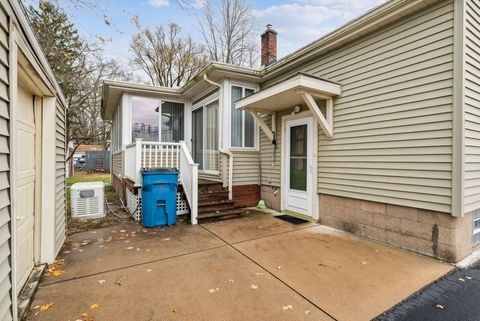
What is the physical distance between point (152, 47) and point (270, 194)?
1528 cm

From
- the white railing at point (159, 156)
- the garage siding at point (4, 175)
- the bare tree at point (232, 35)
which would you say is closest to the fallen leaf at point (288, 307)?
the garage siding at point (4, 175)

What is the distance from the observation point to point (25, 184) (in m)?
2.66

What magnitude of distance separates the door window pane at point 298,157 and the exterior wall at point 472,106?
2.69 metres

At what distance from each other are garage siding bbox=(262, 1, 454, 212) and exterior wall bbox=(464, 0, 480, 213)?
24 centimetres

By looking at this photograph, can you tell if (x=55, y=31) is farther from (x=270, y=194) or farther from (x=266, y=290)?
(x=266, y=290)

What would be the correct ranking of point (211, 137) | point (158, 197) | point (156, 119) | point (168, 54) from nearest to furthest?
point (158, 197), point (211, 137), point (156, 119), point (168, 54)

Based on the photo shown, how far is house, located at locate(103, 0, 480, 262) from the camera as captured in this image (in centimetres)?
320

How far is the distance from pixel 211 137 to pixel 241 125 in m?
1.07

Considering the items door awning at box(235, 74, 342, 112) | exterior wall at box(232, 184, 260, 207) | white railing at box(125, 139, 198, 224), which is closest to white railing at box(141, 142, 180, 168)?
white railing at box(125, 139, 198, 224)

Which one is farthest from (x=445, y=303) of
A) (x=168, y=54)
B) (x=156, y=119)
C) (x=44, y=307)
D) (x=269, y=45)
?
(x=168, y=54)

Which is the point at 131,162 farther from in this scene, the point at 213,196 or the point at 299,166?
the point at 299,166

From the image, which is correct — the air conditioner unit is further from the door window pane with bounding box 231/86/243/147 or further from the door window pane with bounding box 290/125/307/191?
the door window pane with bounding box 290/125/307/191

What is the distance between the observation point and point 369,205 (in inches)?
162

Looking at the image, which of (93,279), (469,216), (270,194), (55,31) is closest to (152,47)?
(55,31)
